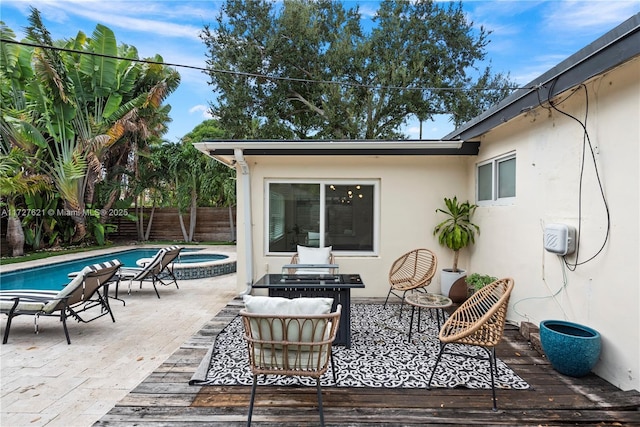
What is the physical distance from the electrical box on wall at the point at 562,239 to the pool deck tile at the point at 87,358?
448 cm

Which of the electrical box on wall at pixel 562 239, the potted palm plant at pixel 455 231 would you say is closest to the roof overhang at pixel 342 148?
the potted palm plant at pixel 455 231

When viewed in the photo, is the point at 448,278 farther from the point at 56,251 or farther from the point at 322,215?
the point at 56,251

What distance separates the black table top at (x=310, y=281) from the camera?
3.93 metres

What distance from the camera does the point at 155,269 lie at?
6773 mm

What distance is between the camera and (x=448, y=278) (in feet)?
19.6

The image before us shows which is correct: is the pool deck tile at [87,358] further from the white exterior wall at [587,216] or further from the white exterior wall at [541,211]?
the white exterior wall at [587,216]

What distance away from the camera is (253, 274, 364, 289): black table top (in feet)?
12.9

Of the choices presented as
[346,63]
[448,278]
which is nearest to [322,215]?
[448,278]

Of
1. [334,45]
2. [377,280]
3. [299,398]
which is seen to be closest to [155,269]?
[377,280]

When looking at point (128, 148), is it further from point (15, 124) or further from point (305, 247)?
point (305, 247)

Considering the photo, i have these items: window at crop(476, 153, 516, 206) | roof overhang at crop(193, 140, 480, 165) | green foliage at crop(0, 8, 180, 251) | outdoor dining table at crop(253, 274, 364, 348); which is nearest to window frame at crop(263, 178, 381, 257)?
roof overhang at crop(193, 140, 480, 165)

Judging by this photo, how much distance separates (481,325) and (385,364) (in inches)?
46.4

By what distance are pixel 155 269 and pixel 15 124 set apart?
29.0ft

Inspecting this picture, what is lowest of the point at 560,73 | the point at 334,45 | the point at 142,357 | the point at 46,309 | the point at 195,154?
the point at 142,357
